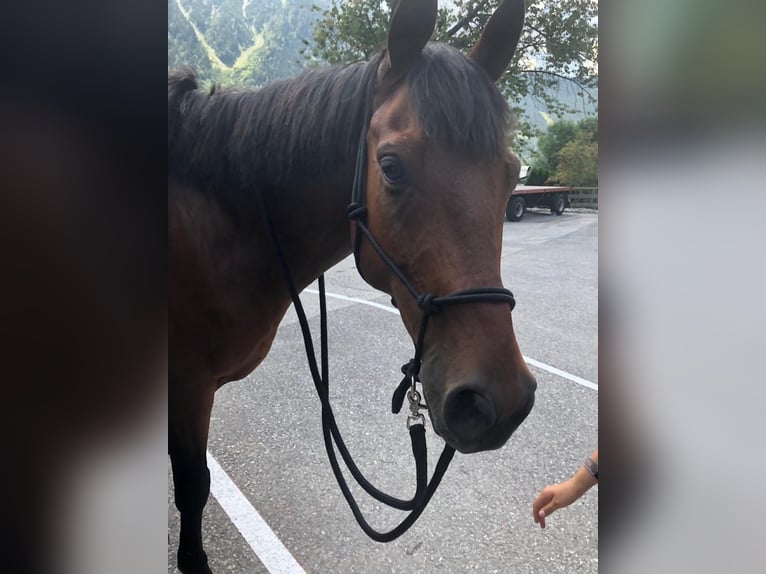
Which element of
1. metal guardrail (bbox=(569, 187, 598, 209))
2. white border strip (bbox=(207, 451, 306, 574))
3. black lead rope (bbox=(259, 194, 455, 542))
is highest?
metal guardrail (bbox=(569, 187, 598, 209))

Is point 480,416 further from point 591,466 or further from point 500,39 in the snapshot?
point 500,39

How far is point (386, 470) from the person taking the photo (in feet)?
6.98

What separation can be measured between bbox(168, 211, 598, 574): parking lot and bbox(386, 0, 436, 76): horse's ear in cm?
46

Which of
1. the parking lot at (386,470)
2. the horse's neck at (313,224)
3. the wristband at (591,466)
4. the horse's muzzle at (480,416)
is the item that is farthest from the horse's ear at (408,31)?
the wristband at (591,466)

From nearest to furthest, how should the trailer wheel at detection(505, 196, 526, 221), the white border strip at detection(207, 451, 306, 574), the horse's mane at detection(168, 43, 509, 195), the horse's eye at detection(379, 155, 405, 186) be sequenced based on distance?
the horse's eye at detection(379, 155, 405, 186) < the horse's mane at detection(168, 43, 509, 195) < the white border strip at detection(207, 451, 306, 574) < the trailer wheel at detection(505, 196, 526, 221)

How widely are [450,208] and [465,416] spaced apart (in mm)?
359

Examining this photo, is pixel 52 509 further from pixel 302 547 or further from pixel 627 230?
pixel 302 547

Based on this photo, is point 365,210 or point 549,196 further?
point 549,196

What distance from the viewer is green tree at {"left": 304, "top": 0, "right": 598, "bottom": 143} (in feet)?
2.79

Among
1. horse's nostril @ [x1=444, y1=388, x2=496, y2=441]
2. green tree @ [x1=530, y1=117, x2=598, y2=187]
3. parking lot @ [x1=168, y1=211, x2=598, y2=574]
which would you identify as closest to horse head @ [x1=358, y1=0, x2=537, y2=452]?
horse's nostril @ [x1=444, y1=388, x2=496, y2=441]

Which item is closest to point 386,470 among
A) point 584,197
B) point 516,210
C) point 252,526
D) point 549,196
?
point 252,526

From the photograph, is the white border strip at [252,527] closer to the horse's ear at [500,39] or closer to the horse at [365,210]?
the horse at [365,210]

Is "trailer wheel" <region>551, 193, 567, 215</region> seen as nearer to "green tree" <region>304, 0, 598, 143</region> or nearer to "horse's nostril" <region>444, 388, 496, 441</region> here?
"green tree" <region>304, 0, 598, 143</region>

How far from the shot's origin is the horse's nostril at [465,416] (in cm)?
78
